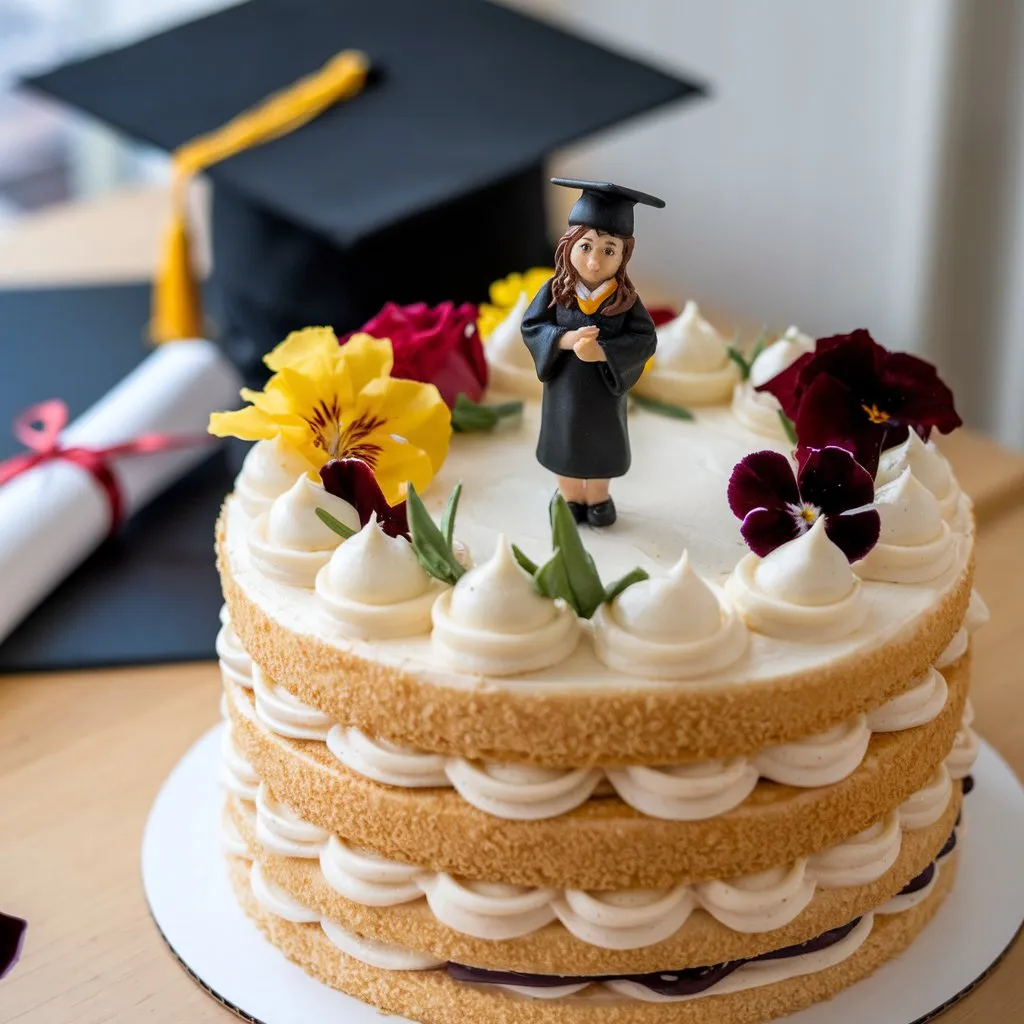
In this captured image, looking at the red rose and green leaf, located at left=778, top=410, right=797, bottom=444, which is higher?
the red rose

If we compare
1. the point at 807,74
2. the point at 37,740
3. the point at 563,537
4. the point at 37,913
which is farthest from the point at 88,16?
the point at 563,537

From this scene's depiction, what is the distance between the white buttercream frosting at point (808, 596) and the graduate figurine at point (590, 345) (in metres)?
0.20

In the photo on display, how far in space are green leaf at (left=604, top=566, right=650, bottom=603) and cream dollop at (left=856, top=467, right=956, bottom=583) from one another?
22 centimetres

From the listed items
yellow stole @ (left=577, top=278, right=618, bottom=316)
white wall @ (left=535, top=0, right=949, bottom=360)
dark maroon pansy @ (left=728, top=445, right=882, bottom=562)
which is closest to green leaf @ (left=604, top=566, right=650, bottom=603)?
dark maroon pansy @ (left=728, top=445, right=882, bottom=562)

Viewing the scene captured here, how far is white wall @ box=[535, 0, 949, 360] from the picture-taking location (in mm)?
2824

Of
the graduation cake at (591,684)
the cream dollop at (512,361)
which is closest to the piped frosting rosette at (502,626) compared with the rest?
the graduation cake at (591,684)

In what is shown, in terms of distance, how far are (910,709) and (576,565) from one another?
33cm

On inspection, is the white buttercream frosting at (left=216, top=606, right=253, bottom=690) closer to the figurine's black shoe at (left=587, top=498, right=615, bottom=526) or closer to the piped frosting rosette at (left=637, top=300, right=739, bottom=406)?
the figurine's black shoe at (left=587, top=498, right=615, bottom=526)

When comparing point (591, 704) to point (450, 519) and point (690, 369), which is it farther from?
point (690, 369)

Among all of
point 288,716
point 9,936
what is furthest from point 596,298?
point 9,936

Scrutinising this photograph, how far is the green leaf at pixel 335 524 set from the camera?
133 centimetres

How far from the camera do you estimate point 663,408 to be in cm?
165

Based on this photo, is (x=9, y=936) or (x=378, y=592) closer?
(x=378, y=592)

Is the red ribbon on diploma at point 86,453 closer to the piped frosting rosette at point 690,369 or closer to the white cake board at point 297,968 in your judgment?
the white cake board at point 297,968
